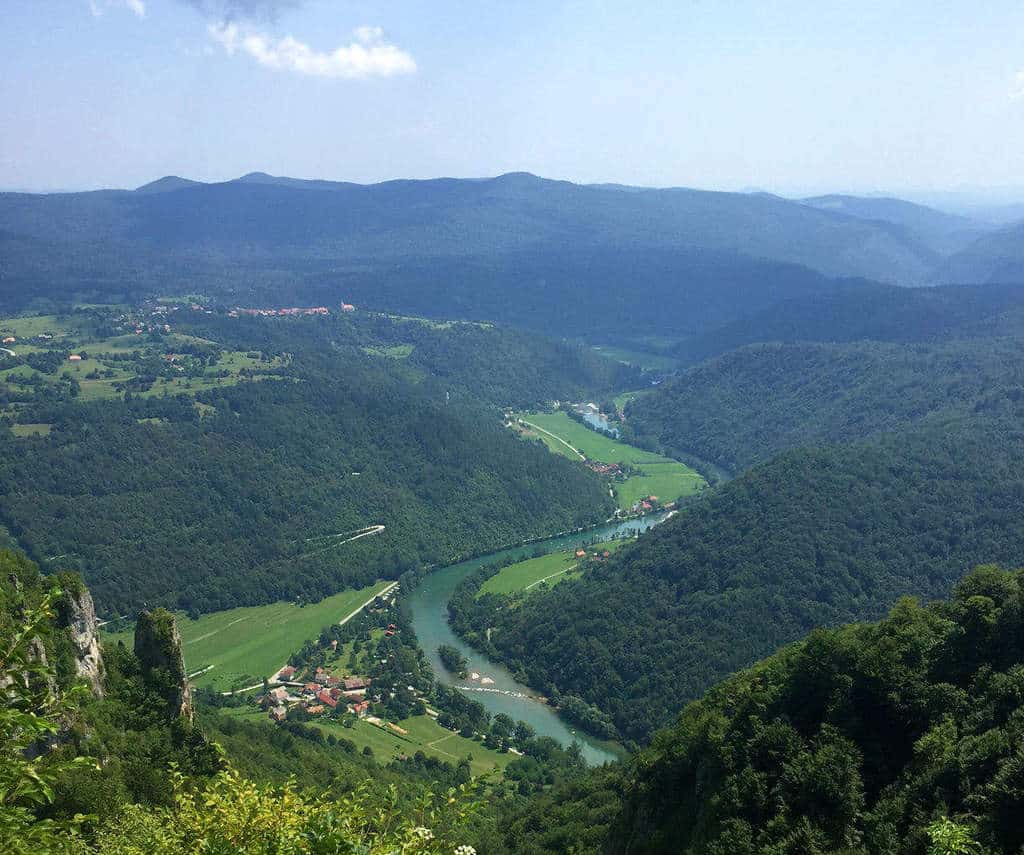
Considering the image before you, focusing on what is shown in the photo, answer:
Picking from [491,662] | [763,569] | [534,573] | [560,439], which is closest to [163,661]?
[491,662]

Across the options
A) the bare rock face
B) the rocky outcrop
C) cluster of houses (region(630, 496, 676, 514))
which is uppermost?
the bare rock face

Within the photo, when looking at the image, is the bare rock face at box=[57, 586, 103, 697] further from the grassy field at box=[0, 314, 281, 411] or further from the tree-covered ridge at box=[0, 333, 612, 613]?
the grassy field at box=[0, 314, 281, 411]

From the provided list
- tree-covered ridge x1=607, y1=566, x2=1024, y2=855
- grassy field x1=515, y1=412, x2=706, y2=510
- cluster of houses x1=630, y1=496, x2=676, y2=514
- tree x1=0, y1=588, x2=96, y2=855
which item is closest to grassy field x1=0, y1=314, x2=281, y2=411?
grassy field x1=515, y1=412, x2=706, y2=510

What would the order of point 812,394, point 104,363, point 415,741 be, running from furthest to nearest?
point 104,363 → point 812,394 → point 415,741

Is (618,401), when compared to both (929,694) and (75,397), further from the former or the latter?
(929,694)

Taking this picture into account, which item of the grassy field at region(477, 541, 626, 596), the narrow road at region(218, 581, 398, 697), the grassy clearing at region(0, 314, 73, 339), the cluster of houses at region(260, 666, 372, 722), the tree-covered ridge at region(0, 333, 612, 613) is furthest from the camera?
the grassy clearing at region(0, 314, 73, 339)

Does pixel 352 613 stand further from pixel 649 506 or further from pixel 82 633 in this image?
pixel 82 633
